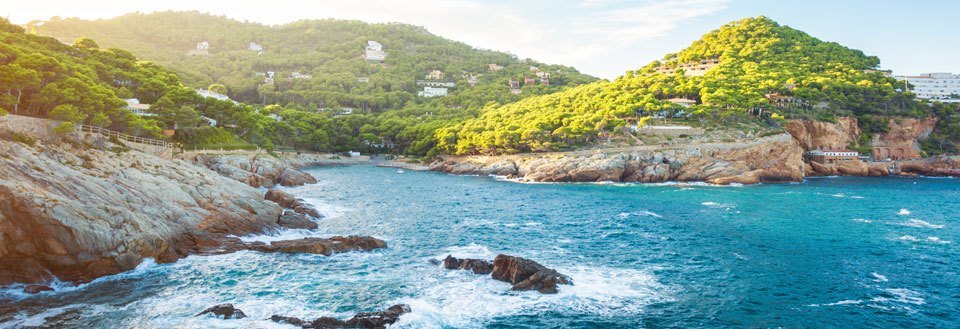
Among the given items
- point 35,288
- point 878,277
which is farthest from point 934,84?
point 35,288

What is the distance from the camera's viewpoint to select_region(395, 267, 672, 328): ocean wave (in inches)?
801

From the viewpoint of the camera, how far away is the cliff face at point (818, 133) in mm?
90250

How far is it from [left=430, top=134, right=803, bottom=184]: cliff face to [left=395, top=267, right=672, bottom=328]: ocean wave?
4978cm

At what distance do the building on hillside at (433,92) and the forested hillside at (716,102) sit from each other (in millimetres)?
56402

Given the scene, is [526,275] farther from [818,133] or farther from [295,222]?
[818,133]

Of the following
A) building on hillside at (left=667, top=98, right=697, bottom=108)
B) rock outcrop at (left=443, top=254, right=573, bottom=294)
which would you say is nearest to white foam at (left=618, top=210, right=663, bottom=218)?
rock outcrop at (left=443, top=254, right=573, bottom=294)

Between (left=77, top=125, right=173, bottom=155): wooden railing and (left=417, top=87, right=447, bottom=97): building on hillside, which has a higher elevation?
(left=417, top=87, right=447, bottom=97): building on hillside

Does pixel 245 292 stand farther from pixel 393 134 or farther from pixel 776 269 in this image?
pixel 393 134

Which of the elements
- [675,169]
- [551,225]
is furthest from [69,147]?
[675,169]

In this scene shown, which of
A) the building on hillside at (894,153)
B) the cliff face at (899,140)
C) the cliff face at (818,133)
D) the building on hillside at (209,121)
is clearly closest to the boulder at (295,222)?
the building on hillside at (209,121)

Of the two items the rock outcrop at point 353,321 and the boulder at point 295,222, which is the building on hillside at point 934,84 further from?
the rock outcrop at point 353,321

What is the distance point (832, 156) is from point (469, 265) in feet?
294

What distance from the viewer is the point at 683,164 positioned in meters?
76.0

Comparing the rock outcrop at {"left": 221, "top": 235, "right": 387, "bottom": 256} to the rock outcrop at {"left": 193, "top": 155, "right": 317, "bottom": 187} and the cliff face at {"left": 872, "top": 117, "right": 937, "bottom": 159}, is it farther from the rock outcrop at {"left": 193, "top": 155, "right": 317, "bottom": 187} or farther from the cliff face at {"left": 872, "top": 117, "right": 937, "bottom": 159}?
the cliff face at {"left": 872, "top": 117, "right": 937, "bottom": 159}
